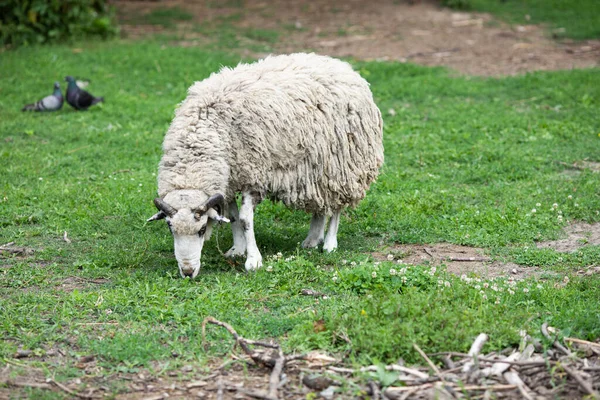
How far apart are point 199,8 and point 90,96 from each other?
316 inches

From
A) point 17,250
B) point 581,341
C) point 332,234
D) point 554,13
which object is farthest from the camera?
point 554,13

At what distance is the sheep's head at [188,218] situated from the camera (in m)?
7.14

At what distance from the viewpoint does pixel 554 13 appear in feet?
63.1

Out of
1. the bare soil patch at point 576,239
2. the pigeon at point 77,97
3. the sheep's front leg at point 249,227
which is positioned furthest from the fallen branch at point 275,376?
the pigeon at point 77,97

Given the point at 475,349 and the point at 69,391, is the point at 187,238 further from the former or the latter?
the point at 475,349

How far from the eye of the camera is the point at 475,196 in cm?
973

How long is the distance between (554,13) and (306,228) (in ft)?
41.5

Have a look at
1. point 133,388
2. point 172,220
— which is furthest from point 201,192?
point 133,388

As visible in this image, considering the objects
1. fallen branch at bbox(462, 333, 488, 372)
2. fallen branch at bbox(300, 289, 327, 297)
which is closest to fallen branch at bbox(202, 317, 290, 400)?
fallen branch at bbox(300, 289, 327, 297)

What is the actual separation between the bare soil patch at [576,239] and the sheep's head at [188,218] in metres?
3.47

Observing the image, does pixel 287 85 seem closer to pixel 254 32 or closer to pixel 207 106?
pixel 207 106

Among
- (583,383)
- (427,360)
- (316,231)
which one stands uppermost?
(583,383)

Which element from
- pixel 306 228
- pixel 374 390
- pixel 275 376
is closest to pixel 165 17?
pixel 306 228

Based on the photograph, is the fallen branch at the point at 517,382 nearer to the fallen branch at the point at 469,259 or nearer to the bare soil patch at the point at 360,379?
the bare soil patch at the point at 360,379
